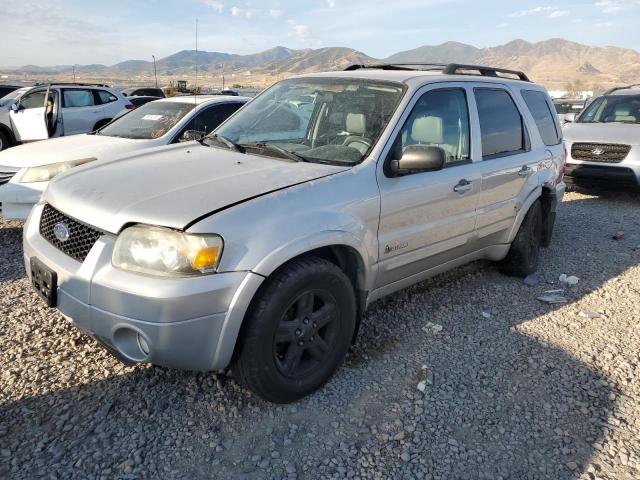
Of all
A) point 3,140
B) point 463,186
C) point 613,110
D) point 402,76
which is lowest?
point 3,140

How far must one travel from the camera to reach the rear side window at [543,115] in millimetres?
4723

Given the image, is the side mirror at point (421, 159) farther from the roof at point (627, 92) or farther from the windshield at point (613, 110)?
the roof at point (627, 92)

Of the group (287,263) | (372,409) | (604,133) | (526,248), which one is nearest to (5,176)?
(287,263)

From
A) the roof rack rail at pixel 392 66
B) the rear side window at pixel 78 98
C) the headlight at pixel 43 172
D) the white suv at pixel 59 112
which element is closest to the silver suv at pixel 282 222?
the roof rack rail at pixel 392 66

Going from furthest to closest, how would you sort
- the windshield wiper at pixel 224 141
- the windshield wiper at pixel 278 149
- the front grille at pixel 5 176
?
1. the front grille at pixel 5 176
2. the windshield wiper at pixel 224 141
3. the windshield wiper at pixel 278 149

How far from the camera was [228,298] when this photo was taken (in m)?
2.31

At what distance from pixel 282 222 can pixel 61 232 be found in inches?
47.3

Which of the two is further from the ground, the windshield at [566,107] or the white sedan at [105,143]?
the windshield at [566,107]

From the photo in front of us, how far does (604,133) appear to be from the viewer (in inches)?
340

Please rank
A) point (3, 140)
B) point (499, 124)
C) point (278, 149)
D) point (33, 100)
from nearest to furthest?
1. point (278, 149)
2. point (499, 124)
3. point (3, 140)
4. point (33, 100)

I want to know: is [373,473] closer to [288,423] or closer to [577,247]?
[288,423]

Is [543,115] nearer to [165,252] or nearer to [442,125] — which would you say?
[442,125]

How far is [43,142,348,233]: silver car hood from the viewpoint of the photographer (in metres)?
2.42

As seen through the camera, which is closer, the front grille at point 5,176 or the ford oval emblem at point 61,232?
the ford oval emblem at point 61,232
